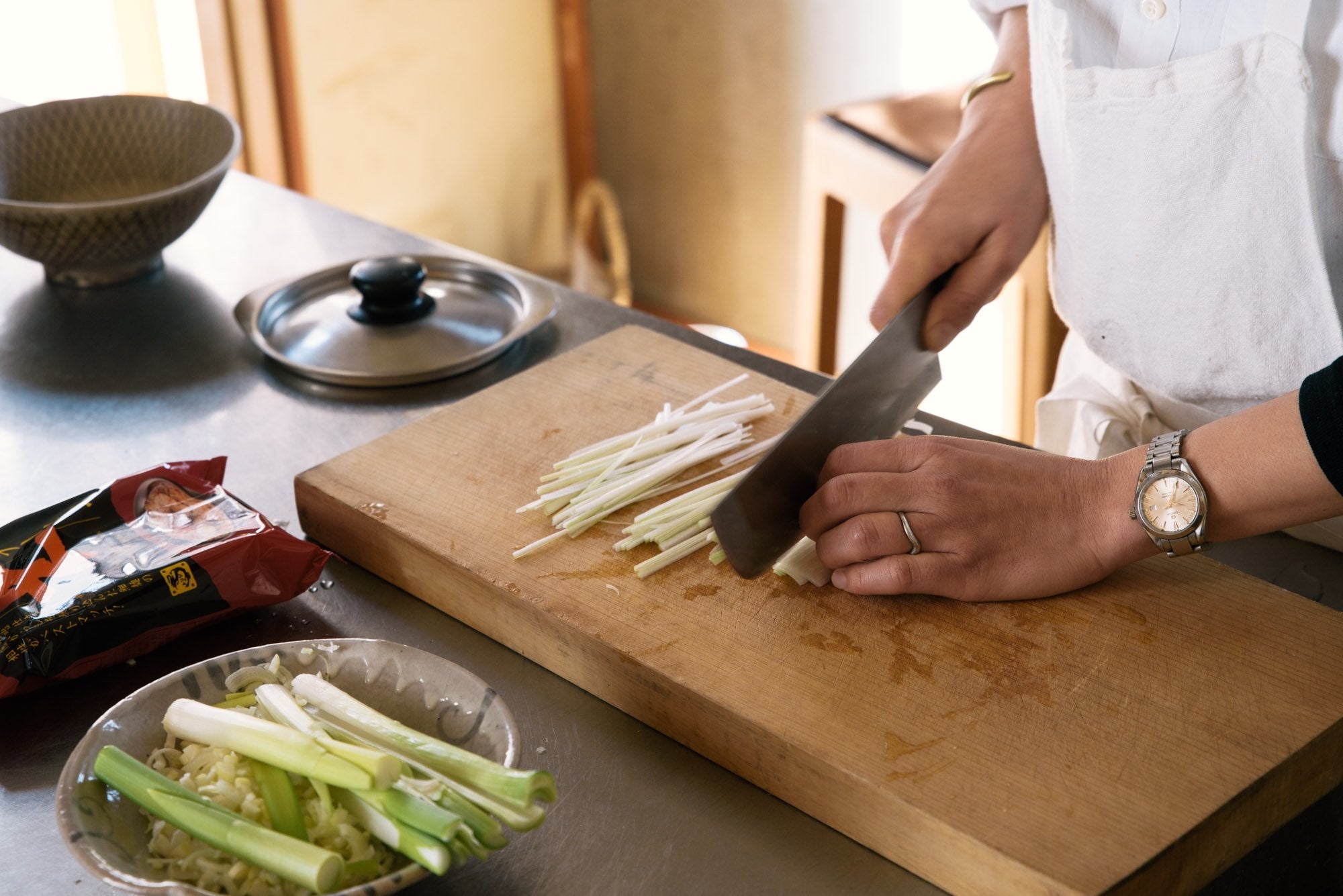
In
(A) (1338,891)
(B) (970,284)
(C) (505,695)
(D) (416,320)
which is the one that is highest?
(B) (970,284)

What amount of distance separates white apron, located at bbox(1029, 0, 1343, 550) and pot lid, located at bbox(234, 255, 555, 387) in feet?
2.25

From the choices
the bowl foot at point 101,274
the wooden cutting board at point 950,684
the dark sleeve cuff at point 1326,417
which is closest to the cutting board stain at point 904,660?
the wooden cutting board at point 950,684

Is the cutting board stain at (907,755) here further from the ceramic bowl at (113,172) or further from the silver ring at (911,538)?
the ceramic bowl at (113,172)

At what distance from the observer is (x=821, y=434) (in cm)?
117

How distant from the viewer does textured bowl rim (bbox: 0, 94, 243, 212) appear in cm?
155

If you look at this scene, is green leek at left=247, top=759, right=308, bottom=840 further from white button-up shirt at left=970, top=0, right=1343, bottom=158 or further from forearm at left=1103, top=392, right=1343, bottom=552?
white button-up shirt at left=970, top=0, right=1343, bottom=158

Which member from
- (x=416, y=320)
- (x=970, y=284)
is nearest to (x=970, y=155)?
(x=970, y=284)

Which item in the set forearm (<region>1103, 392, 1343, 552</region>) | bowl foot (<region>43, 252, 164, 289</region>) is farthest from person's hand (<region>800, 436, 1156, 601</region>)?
bowl foot (<region>43, 252, 164, 289</region>)

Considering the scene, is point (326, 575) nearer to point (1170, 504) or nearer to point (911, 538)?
point (911, 538)

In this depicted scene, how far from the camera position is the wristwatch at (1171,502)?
1.05 m

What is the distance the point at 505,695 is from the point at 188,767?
290 mm

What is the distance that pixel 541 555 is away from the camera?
1.17 m

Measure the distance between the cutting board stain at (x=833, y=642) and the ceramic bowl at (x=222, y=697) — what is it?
29 centimetres

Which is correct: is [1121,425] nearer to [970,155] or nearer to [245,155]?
[970,155]
